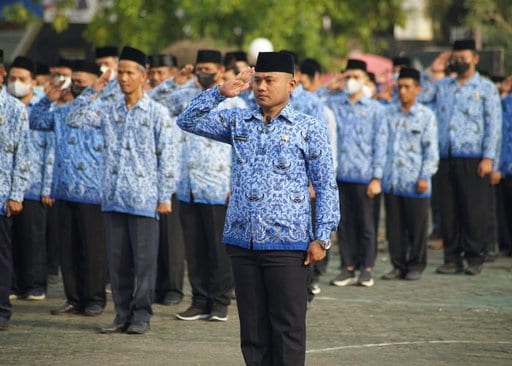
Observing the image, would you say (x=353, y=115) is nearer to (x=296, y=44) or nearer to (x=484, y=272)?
(x=484, y=272)

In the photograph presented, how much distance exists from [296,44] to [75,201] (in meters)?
15.8

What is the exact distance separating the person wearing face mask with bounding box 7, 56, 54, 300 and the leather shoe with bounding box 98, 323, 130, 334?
8.63 ft

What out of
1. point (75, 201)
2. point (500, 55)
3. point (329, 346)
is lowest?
point (329, 346)

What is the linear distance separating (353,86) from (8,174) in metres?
5.09

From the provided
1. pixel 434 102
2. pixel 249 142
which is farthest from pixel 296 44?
pixel 249 142

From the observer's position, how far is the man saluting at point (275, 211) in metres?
8.67

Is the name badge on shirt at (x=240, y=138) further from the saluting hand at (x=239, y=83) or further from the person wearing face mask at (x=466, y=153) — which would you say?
the person wearing face mask at (x=466, y=153)

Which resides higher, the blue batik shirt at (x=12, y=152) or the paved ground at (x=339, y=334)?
the blue batik shirt at (x=12, y=152)

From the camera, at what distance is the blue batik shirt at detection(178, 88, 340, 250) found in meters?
8.66

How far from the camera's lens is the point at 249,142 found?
8773mm

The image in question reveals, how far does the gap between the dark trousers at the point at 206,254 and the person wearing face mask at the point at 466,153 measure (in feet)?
14.4

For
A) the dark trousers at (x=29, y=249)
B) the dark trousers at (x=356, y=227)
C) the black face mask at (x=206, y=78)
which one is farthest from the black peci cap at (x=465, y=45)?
the dark trousers at (x=29, y=249)

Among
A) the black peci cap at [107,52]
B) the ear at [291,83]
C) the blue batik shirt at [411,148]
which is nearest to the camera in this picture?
the ear at [291,83]

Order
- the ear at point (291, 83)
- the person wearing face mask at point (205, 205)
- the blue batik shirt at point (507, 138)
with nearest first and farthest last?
the ear at point (291, 83) < the person wearing face mask at point (205, 205) < the blue batik shirt at point (507, 138)
